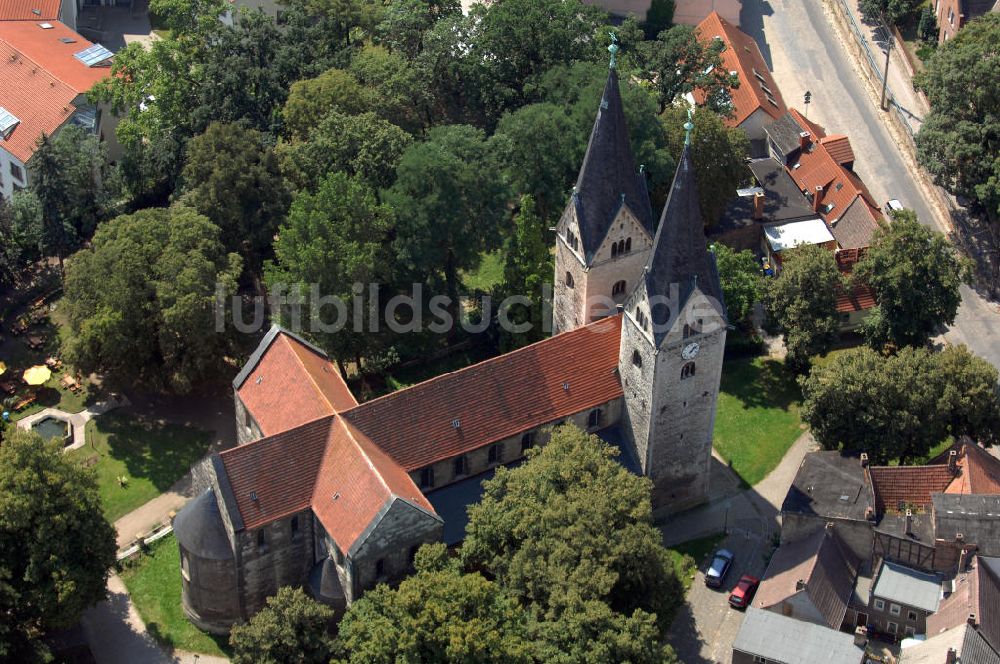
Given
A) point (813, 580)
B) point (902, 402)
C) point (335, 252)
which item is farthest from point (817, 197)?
point (335, 252)

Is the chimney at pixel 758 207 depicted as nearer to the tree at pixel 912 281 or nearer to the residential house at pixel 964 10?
the tree at pixel 912 281

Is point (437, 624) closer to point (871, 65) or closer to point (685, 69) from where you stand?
point (685, 69)

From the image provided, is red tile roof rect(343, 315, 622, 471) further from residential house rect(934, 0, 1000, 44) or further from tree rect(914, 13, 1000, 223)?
residential house rect(934, 0, 1000, 44)

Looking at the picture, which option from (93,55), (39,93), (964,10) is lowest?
(39,93)

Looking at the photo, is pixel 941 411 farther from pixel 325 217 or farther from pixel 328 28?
pixel 328 28

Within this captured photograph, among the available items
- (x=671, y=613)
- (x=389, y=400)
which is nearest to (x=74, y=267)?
(x=389, y=400)
